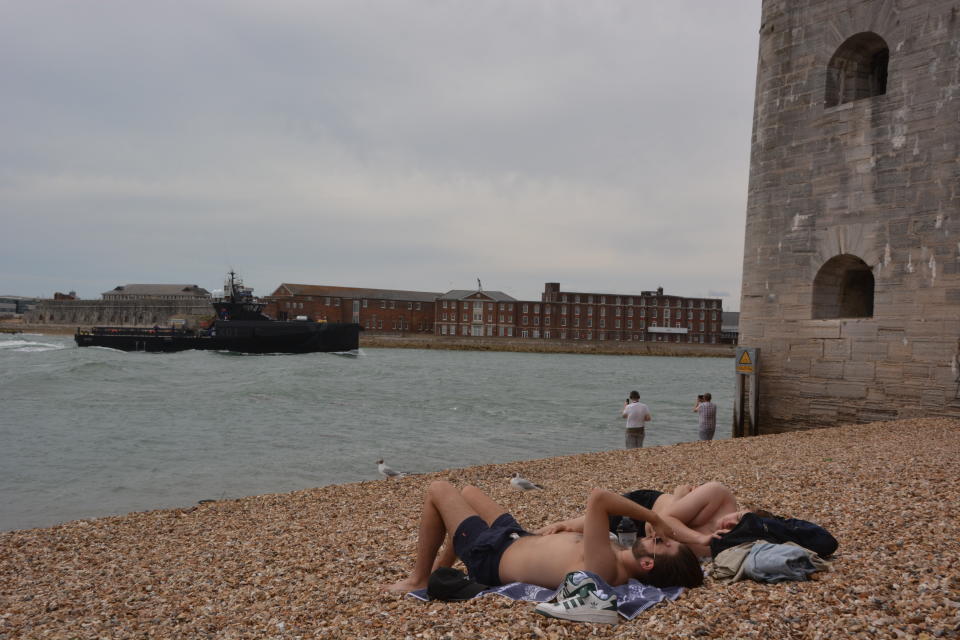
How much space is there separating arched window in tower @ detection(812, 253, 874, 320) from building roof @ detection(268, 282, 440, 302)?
307 ft

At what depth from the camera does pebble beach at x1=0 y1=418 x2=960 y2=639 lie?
3.19m

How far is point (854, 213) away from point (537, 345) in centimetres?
8267

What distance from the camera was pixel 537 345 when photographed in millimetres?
94000

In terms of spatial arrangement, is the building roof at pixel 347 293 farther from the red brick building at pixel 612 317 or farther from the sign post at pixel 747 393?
the sign post at pixel 747 393

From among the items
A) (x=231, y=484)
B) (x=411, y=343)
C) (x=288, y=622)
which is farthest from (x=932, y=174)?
(x=411, y=343)

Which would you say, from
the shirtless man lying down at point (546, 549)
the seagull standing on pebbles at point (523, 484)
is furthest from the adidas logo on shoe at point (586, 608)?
the seagull standing on pebbles at point (523, 484)

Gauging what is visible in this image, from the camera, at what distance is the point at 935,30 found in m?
10.6

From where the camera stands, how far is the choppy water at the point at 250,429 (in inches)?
453

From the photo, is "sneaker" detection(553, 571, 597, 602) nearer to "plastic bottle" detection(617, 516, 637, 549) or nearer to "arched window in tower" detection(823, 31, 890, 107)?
"plastic bottle" detection(617, 516, 637, 549)

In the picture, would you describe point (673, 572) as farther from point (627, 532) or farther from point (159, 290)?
point (159, 290)

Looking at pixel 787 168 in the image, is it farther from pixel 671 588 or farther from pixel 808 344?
pixel 671 588

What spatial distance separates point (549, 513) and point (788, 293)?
26.1 feet

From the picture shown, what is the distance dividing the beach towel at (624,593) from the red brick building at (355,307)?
98044 millimetres

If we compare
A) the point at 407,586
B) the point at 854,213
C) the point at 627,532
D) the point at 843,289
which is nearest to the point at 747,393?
the point at 843,289
